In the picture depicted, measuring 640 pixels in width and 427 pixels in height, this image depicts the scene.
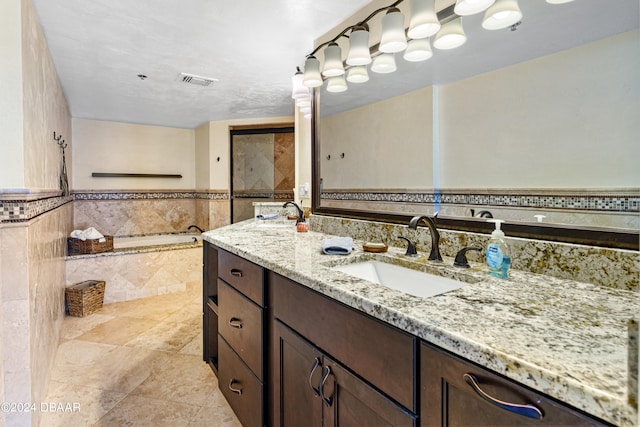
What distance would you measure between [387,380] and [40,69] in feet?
8.43

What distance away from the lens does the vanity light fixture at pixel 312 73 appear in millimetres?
1908

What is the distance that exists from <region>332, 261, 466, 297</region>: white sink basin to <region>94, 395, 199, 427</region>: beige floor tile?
1.11 metres

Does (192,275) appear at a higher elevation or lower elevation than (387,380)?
lower

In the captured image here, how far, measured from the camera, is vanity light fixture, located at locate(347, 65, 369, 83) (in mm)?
1753

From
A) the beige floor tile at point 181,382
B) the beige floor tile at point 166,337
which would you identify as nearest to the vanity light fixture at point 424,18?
the beige floor tile at point 181,382

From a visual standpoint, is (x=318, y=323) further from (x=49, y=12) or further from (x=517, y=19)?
(x=49, y=12)

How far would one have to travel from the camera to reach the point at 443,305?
74cm

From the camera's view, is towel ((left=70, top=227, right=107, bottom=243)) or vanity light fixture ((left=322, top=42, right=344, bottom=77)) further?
towel ((left=70, top=227, right=107, bottom=243))

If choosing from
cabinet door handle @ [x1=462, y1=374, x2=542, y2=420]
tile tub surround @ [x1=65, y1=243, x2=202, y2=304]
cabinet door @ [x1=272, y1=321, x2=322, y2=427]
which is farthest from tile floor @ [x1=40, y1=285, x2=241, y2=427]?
cabinet door handle @ [x1=462, y1=374, x2=542, y2=420]

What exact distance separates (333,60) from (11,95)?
60.5 inches

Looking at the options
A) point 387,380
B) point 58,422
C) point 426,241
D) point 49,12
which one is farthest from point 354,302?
point 49,12

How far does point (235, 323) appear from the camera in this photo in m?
1.49

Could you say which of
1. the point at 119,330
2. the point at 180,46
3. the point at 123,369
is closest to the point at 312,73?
the point at 180,46

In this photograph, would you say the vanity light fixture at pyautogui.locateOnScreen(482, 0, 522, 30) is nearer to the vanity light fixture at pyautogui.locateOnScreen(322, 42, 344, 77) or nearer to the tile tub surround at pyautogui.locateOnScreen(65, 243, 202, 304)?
the vanity light fixture at pyautogui.locateOnScreen(322, 42, 344, 77)
